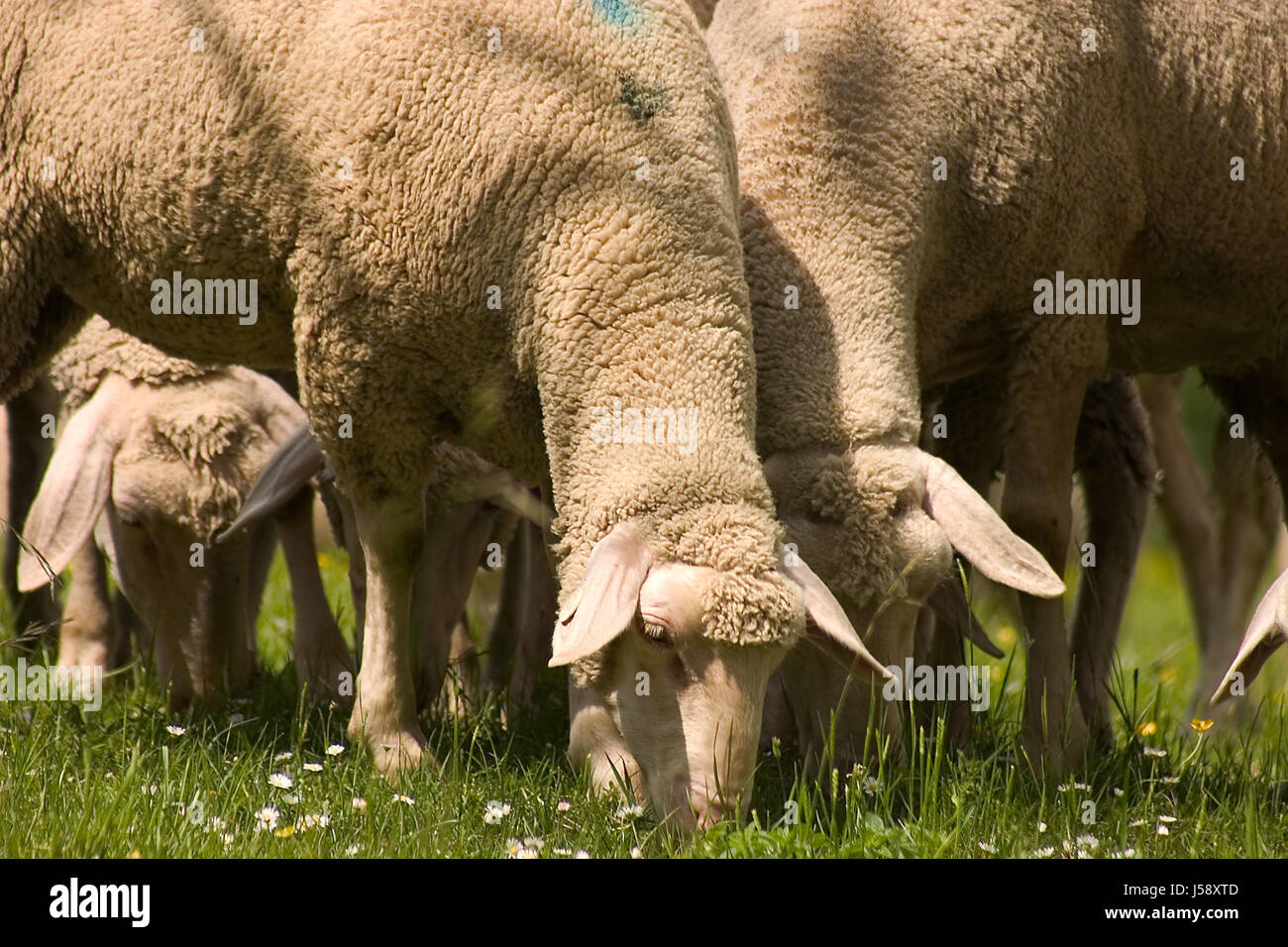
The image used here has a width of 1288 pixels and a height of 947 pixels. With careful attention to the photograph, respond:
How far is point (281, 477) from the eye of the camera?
495 cm

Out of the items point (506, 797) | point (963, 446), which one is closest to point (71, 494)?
point (506, 797)

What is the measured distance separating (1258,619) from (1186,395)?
13.6 metres

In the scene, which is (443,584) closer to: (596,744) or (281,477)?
(281,477)

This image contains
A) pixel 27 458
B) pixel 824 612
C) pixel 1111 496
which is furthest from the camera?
pixel 27 458

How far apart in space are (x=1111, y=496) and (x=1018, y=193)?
1.55m

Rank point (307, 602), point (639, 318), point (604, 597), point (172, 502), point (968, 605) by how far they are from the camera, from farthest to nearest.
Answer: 1. point (307, 602)
2. point (172, 502)
3. point (968, 605)
4. point (639, 318)
5. point (604, 597)

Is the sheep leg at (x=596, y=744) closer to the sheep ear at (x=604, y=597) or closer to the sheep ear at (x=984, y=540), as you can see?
the sheep ear at (x=604, y=597)

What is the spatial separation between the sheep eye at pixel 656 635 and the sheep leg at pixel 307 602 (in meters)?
1.98

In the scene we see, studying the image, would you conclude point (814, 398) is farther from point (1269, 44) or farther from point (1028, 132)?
point (1269, 44)

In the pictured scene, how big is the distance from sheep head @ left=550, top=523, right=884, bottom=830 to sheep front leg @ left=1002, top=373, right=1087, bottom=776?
1.30 meters

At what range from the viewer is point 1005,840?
158 inches

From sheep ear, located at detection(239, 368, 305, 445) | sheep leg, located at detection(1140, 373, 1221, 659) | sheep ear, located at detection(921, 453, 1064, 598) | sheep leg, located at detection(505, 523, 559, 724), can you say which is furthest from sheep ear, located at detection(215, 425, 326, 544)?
sheep leg, located at detection(1140, 373, 1221, 659)

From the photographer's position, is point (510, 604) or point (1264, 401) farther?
point (510, 604)
